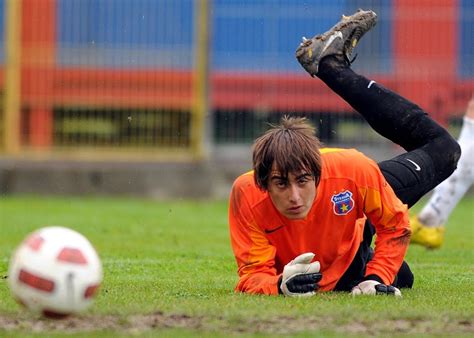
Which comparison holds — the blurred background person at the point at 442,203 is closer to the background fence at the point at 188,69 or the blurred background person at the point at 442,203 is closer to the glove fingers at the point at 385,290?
the glove fingers at the point at 385,290

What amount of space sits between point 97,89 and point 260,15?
8.43 feet

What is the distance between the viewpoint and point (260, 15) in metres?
17.5

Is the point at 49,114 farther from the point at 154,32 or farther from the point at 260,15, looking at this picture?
the point at 260,15

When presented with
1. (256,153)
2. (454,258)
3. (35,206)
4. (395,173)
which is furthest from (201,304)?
(35,206)

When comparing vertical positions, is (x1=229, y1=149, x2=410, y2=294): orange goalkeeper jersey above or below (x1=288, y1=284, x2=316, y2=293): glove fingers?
above

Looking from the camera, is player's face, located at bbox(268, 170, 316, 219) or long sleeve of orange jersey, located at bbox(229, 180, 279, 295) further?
long sleeve of orange jersey, located at bbox(229, 180, 279, 295)

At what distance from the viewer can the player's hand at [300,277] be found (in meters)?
6.39

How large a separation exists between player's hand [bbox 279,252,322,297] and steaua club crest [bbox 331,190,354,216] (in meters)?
0.34

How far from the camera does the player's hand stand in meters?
6.39

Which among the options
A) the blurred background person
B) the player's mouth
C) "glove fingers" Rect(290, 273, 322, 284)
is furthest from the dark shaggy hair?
the blurred background person

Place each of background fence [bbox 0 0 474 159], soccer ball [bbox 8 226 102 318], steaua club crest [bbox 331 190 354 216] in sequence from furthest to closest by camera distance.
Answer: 1. background fence [bbox 0 0 474 159]
2. steaua club crest [bbox 331 190 354 216]
3. soccer ball [bbox 8 226 102 318]

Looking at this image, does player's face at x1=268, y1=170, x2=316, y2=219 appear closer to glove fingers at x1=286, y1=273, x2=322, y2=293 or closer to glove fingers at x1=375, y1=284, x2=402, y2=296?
glove fingers at x1=286, y1=273, x2=322, y2=293

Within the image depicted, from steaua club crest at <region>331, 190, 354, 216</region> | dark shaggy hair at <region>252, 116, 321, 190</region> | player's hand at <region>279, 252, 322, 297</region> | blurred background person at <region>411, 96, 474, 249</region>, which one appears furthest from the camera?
blurred background person at <region>411, 96, 474, 249</region>

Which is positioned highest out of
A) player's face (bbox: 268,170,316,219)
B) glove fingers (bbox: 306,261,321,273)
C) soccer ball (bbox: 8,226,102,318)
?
player's face (bbox: 268,170,316,219)
